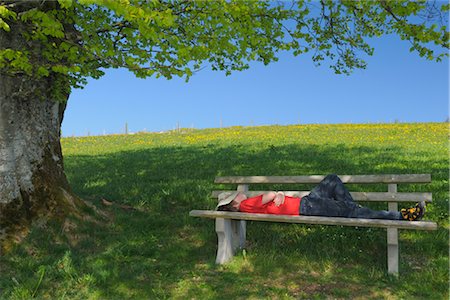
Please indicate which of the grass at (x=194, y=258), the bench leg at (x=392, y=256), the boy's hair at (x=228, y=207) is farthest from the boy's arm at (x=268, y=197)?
the bench leg at (x=392, y=256)

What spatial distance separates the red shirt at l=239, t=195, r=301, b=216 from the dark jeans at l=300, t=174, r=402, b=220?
0.18m

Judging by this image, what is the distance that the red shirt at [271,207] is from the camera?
572cm

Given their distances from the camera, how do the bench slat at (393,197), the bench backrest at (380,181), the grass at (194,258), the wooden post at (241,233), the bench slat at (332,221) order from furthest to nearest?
the wooden post at (241,233), the bench backrest at (380,181), the bench slat at (393,197), the grass at (194,258), the bench slat at (332,221)

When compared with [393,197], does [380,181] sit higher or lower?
higher

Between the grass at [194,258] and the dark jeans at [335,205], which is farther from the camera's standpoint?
the dark jeans at [335,205]

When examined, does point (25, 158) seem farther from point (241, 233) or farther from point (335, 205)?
point (335, 205)

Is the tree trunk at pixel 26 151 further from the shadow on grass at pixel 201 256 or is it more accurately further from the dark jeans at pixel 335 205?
the dark jeans at pixel 335 205

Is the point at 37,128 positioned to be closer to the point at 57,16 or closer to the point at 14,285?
the point at 57,16

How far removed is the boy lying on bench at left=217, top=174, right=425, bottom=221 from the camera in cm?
535

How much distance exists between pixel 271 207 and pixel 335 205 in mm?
816

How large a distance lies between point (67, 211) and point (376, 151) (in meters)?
10.4

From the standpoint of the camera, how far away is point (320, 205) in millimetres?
5539

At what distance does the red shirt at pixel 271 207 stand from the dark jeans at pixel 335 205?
0.18 meters

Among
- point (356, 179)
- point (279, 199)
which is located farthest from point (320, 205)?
point (356, 179)
